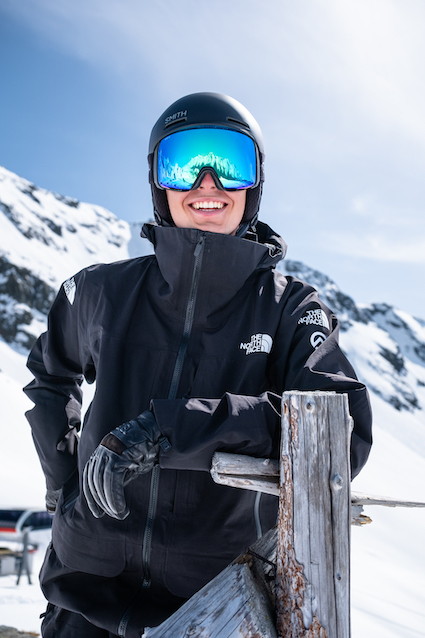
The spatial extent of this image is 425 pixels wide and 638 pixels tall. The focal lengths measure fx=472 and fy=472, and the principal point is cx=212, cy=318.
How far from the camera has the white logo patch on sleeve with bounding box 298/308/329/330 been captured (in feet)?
6.29

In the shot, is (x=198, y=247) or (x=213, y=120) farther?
(x=213, y=120)

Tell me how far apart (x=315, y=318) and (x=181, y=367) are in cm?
59

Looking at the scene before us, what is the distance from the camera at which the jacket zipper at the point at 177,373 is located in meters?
1.90

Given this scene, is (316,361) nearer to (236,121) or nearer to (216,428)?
(216,428)

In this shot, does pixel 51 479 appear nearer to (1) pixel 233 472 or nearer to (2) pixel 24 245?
(1) pixel 233 472

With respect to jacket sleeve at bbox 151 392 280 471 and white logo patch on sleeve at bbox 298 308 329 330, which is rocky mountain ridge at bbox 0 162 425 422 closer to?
white logo patch on sleeve at bbox 298 308 329 330

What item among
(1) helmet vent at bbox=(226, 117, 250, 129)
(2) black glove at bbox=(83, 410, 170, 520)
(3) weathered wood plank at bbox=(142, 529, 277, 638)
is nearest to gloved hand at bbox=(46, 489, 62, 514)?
(2) black glove at bbox=(83, 410, 170, 520)

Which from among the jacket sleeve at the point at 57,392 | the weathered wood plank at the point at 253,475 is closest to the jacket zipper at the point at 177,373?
the weathered wood plank at the point at 253,475

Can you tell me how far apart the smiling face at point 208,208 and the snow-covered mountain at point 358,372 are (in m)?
3.20

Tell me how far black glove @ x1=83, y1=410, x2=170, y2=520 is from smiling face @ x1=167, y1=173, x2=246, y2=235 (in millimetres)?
1115

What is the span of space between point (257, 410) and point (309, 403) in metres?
0.25

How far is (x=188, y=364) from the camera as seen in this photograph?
2006 mm

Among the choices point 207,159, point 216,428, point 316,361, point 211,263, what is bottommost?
point 216,428

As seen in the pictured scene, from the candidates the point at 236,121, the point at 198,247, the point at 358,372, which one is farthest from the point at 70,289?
the point at 358,372
